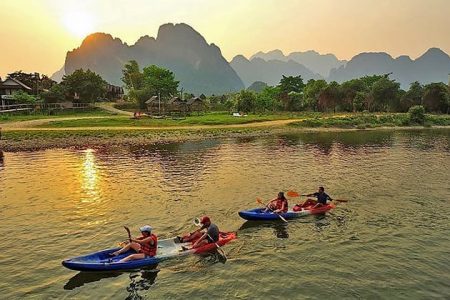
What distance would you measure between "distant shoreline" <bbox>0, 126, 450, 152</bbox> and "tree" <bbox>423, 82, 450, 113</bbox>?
47663mm

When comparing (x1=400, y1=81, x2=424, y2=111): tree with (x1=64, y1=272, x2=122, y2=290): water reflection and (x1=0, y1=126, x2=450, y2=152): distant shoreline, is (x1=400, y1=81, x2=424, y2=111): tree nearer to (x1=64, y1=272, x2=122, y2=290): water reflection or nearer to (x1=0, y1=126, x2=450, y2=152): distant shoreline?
(x1=0, y1=126, x2=450, y2=152): distant shoreline

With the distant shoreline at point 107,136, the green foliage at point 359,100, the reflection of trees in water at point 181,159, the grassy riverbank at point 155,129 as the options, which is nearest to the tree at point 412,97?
the green foliage at point 359,100

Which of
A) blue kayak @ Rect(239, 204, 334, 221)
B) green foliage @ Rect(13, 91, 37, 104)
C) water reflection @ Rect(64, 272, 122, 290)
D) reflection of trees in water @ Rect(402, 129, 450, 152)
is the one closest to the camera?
water reflection @ Rect(64, 272, 122, 290)

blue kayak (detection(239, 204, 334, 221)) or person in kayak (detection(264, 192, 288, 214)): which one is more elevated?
person in kayak (detection(264, 192, 288, 214))

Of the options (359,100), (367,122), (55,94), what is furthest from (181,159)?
(359,100)

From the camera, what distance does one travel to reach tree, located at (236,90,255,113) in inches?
3736

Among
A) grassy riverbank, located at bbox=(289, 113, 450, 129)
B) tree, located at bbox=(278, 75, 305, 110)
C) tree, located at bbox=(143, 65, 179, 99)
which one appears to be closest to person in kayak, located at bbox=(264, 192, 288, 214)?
grassy riverbank, located at bbox=(289, 113, 450, 129)

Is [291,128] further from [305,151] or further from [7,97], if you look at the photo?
[7,97]

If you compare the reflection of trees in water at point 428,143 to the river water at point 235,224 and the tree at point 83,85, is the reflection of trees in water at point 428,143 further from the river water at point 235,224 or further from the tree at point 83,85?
the tree at point 83,85

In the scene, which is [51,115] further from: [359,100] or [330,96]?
[359,100]

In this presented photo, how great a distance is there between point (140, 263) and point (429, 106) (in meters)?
104

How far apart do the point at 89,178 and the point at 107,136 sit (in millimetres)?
26143

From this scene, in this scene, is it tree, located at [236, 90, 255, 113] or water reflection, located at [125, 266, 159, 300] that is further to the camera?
tree, located at [236, 90, 255, 113]

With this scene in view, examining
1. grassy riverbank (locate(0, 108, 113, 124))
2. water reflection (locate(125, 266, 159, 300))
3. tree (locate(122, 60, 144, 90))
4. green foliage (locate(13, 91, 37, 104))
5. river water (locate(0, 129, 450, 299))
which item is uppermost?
tree (locate(122, 60, 144, 90))
